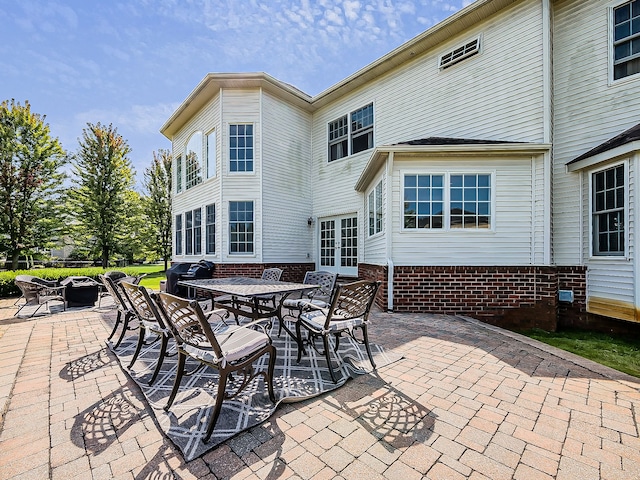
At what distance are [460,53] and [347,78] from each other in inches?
136

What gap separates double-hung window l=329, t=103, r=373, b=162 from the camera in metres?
9.77

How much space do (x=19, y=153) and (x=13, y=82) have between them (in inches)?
114

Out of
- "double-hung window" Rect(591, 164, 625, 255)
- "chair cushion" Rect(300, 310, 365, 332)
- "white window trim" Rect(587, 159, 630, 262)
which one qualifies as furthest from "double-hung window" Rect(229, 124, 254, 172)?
"double-hung window" Rect(591, 164, 625, 255)

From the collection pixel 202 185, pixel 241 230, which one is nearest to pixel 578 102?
pixel 241 230

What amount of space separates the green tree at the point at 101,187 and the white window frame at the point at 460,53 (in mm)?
16358

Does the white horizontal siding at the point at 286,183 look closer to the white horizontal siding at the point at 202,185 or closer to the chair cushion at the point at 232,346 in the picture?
the white horizontal siding at the point at 202,185

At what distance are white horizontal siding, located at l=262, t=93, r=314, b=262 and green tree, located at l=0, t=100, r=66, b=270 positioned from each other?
11048 mm

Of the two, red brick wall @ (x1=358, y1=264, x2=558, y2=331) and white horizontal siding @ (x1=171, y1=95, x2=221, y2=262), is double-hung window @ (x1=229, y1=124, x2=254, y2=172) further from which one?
red brick wall @ (x1=358, y1=264, x2=558, y2=331)

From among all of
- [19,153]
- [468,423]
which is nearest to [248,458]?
[468,423]

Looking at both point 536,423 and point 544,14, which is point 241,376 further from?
point 544,14

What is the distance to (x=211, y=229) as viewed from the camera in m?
10.5

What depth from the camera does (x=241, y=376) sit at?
310 centimetres

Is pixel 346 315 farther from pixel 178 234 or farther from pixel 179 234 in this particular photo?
pixel 178 234

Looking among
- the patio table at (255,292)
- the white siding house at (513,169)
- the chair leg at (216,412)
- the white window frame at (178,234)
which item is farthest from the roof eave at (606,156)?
the white window frame at (178,234)
